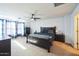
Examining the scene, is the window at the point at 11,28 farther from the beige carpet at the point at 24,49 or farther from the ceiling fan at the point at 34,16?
the ceiling fan at the point at 34,16

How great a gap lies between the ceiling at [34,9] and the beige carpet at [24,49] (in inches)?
23.3

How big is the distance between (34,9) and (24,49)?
0.85 m

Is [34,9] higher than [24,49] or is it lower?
higher

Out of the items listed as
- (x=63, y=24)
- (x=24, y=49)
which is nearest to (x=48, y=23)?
(x=63, y=24)

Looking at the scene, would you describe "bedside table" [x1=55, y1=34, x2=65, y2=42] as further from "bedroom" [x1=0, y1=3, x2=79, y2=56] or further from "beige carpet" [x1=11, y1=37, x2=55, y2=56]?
"beige carpet" [x1=11, y1=37, x2=55, y2=56]

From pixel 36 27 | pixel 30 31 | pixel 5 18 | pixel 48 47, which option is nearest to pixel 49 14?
pixel 36 27

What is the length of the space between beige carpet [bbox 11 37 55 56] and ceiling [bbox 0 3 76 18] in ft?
1.94

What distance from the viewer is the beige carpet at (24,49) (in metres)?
2.18

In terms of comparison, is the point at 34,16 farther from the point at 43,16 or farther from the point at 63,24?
the point at 63,24

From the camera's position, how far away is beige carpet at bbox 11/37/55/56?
2176 mm

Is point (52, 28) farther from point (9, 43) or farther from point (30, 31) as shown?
point (9, 43)

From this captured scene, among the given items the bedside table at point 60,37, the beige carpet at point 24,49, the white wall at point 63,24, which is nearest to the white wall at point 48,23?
the white wall at point 63,24

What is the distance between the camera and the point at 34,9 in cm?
217

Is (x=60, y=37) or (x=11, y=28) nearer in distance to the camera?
(x=60, y=37)
